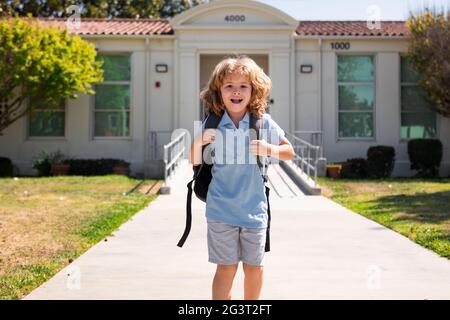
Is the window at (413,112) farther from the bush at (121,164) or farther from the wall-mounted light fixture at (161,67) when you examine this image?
the bush at (121,164)

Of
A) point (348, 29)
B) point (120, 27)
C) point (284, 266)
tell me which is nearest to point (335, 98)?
point (348, 29)

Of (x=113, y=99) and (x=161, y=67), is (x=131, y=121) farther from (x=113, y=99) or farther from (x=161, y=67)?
(x=161, y=67)

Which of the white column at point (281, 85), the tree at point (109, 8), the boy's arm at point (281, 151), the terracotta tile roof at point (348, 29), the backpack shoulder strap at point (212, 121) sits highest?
the tree at point (109, 8)

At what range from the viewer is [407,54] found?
698 inches

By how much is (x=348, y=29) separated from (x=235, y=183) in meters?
16.2

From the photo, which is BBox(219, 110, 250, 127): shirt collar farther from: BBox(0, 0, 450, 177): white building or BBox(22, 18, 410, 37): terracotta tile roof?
BBox(22, 18, 410, 37): terracotta tile roof

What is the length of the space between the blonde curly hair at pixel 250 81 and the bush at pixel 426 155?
14.6 m

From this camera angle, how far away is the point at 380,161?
56.7ft

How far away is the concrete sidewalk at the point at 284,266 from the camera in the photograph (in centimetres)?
490

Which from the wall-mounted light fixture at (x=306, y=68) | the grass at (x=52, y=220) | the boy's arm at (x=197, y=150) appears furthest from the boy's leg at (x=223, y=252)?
the wall-mounted light fixture at (x=306, y=68)

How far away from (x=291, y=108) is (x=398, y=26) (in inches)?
170

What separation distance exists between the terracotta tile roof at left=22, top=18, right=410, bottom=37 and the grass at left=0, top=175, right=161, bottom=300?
5009 mm

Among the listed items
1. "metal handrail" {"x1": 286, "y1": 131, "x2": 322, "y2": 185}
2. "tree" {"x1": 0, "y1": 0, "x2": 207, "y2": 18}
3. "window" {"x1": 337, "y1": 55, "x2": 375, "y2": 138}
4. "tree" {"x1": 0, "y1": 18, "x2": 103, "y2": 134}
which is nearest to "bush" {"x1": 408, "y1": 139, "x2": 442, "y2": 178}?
"window" {"x1": 337, "y1": 55, "x2": 375, "y2": 138}
